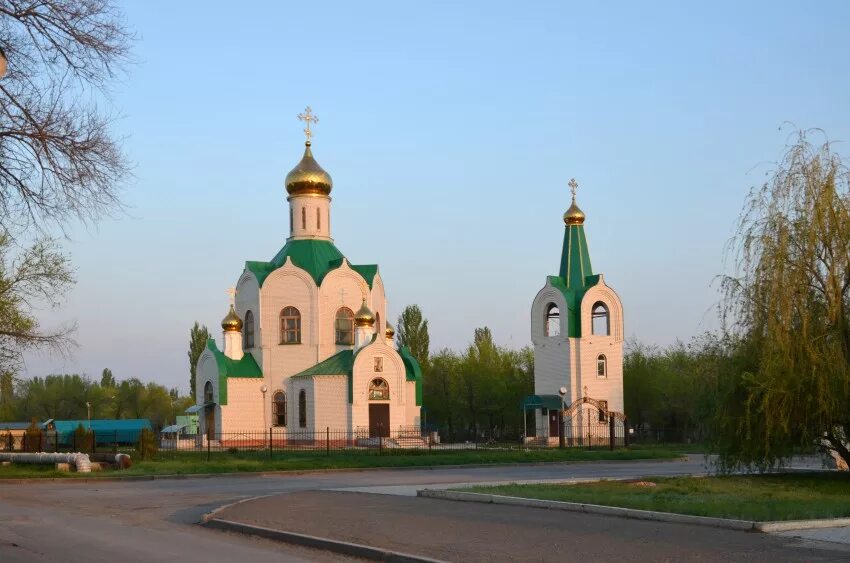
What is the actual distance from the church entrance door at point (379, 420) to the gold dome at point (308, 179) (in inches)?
443

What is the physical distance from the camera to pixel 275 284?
156ft

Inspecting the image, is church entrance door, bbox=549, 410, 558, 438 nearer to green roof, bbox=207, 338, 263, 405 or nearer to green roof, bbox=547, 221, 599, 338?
green roof, bbox=547, 221, 599, 338

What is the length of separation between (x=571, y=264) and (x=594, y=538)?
38.7 metres

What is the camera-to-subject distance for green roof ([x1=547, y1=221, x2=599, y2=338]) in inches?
1882

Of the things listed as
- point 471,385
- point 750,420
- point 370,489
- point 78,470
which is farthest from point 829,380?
point 471,385

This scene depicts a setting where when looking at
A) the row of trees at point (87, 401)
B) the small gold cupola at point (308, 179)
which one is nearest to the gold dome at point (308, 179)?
the small gold cupola at point (308, 179)

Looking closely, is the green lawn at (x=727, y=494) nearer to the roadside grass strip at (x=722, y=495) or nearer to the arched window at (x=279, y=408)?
the roadside grass strip at (x=722, y=495)

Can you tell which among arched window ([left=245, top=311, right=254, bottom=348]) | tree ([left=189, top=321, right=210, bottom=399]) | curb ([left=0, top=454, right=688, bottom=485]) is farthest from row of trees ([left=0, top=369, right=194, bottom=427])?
curb ([left=0, top=454, right=688, bottom=485])

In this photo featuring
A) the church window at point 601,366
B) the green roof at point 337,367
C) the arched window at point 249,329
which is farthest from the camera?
the arched window at point 249,329

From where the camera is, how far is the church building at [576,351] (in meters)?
46.8

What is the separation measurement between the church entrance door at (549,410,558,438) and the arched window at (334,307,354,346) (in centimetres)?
987

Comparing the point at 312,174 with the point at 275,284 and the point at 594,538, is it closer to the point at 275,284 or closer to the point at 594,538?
the point at 275,284

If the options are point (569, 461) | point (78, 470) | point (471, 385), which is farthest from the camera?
point (471, 385)

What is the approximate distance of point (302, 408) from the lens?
4622 centimetres
